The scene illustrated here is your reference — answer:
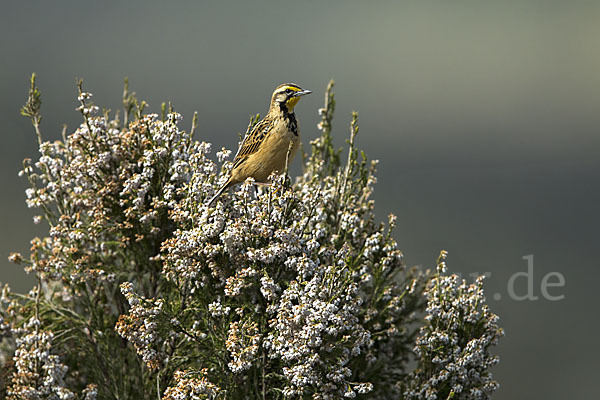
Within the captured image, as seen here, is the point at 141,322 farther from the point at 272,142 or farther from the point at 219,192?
the point at 272,142

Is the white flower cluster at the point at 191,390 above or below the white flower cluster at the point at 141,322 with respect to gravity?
below

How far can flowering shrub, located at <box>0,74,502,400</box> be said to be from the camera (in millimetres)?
3314

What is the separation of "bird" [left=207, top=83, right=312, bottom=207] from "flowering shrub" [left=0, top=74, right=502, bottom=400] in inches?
10.9

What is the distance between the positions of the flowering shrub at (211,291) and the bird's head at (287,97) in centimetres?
56

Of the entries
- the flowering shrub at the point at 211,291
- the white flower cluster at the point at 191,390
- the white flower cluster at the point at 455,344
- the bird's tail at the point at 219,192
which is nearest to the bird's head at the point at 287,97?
the flowering shrub at the point at 211,291

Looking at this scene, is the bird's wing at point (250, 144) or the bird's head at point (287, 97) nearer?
the bird's wing at point (250, 144)

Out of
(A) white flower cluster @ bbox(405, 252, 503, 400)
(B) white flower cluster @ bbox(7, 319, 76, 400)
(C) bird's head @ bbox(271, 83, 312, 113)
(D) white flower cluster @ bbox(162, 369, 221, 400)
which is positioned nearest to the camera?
(D) white flower cluster @ bbox(162, 369, 221, 400)

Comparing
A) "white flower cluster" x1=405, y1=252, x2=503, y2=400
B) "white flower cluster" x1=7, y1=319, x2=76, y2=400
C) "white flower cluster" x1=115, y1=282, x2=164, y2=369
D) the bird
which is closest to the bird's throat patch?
the bird

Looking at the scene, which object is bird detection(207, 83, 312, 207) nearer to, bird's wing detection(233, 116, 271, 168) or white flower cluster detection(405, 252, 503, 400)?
bird's wing detection(233, 116, 271, 168)

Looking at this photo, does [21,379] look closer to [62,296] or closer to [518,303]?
[62,296]

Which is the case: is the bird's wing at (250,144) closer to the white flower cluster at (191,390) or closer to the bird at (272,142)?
the bird at (272,142)

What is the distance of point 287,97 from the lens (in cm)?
425

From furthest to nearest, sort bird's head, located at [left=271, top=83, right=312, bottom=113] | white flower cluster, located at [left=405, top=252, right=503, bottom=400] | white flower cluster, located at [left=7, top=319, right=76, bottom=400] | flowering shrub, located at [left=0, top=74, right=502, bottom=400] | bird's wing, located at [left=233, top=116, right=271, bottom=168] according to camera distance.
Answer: bird's head, located at [left=271, top=83, right=312, bottom=113] < bird's wing, located at [left=233, top=116, right=271, bottom=168] < white flower cluster, located at [left=405, top=252, right=503, bottom=400] < white flower cluster, located at [left=7, top=319, right=76, bottom=400] < flowering shrub, located at [left=0, top=74, right=502, bottom=400]

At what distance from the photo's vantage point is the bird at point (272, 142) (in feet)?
13.1
